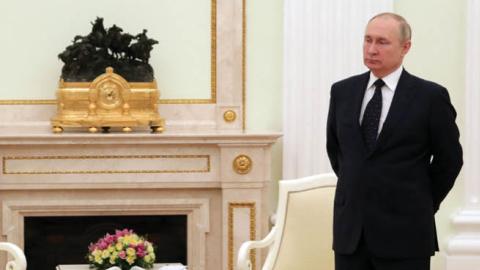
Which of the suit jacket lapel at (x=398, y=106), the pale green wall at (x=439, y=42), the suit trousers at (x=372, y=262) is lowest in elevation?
the suit trousers at (x=372, y=262)

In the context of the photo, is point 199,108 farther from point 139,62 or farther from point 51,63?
point 51,63

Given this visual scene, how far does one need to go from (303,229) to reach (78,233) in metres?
1.82

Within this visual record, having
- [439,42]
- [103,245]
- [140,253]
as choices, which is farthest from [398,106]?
[439,42]

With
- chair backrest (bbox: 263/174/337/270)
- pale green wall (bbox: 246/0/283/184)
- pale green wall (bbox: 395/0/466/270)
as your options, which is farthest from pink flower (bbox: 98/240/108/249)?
pale green wall (bbox: 395/0/466/270)

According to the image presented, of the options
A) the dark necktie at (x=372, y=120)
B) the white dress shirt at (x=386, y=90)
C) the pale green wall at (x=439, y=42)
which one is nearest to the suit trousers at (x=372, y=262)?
the dark necktie at (x=372, y=120)

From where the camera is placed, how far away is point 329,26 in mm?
5949

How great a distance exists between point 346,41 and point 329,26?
14 centimetres

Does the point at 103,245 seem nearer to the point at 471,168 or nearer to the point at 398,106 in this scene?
the point at 398,106

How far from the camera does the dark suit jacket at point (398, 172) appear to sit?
3141 mm

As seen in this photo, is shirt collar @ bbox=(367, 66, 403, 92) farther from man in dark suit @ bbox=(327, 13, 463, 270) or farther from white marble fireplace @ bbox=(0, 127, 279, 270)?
white marble fireplace @ bbox=(0, 127, 279, 270)

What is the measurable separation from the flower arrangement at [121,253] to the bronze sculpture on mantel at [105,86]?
168cm

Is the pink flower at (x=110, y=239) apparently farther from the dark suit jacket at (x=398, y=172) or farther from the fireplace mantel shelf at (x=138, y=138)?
the fireplace mantel shelf at (x=138, y=138)

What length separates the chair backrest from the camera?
4.56 metres

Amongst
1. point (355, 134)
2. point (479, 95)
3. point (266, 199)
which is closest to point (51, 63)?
point (266, 199)
